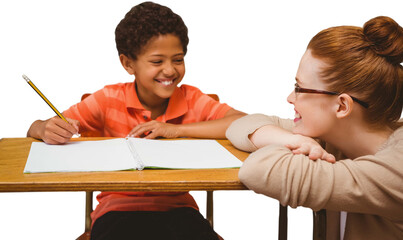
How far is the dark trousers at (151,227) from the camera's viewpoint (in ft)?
5.54

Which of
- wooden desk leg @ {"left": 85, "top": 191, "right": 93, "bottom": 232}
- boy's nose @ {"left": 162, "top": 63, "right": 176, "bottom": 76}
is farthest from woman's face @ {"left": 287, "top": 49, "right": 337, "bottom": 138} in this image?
wooden desk leg @ {"left": 85, "top": 191, "right": 93, "bottom": 232}

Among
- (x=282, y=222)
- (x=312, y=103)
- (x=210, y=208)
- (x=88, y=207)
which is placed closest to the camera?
(x=312, y=103)

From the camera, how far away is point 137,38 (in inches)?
81.4

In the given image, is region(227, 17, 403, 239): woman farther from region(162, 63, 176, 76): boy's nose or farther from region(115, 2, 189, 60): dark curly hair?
region(115, 2, 189, 60): dark curly hair

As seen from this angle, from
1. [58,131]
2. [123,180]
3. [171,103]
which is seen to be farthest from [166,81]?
[123,180]

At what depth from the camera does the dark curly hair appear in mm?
2057

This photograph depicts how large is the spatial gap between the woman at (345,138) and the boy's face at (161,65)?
561mm

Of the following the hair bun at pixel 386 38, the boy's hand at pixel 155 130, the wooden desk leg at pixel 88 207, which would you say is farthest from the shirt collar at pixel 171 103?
the hair bun at pixel 386 38

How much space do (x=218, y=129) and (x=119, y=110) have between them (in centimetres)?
51

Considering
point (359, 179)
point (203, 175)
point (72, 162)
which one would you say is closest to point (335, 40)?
point (359, 179)

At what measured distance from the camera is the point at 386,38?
136 centimetres

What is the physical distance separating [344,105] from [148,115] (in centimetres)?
99

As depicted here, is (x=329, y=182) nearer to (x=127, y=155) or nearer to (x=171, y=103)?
(x=127, y=155)

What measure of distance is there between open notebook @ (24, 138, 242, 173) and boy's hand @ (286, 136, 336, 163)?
18cm
